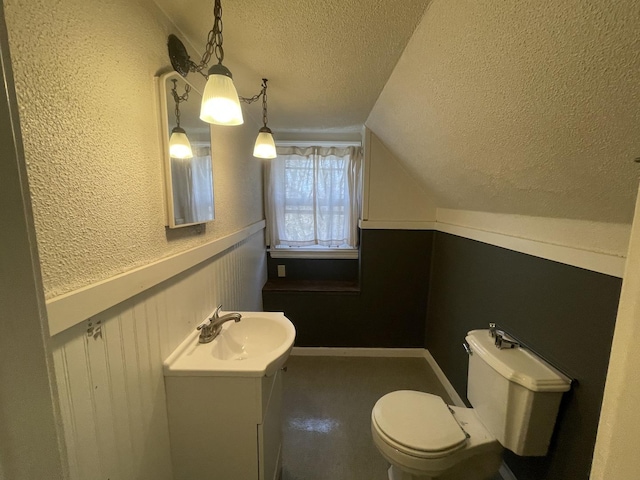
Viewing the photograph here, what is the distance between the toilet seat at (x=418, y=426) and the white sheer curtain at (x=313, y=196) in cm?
153

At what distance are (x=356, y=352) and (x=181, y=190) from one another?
7.05ft

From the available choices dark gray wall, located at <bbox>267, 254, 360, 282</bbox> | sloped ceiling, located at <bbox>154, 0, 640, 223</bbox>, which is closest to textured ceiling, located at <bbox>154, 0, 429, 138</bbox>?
sloped ceiling, located at <bbox>154, 0, 640, 223</bbox>

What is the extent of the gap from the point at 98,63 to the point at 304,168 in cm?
197

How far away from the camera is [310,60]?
1.17 meters

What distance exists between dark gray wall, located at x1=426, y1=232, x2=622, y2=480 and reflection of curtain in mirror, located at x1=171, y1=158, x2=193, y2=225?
1553mm

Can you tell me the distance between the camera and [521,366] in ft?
3.52

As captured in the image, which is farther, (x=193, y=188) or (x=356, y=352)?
(x=356, y=352)

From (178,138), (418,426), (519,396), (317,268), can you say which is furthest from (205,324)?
(317,268)

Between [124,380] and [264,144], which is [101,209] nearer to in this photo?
[124,380]

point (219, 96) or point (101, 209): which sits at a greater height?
point (219, 96)

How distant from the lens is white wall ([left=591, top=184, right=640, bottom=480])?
0.34 metres

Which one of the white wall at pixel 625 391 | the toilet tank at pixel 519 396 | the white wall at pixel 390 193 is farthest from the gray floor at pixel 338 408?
the white wall at pixel 625 391

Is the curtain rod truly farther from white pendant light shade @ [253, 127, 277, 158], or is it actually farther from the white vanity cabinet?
the white vanity cabinet

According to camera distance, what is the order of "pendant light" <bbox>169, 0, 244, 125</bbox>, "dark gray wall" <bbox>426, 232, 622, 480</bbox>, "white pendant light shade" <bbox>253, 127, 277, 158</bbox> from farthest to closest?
"white pendant light shade" <bbox>253, 127, 277, 158</bbox>, "dark gray wall" <bbox>426, 232, 622, 480</bbox>, "pendant light" <bbox>169, 0, 244, 125</bbox>
